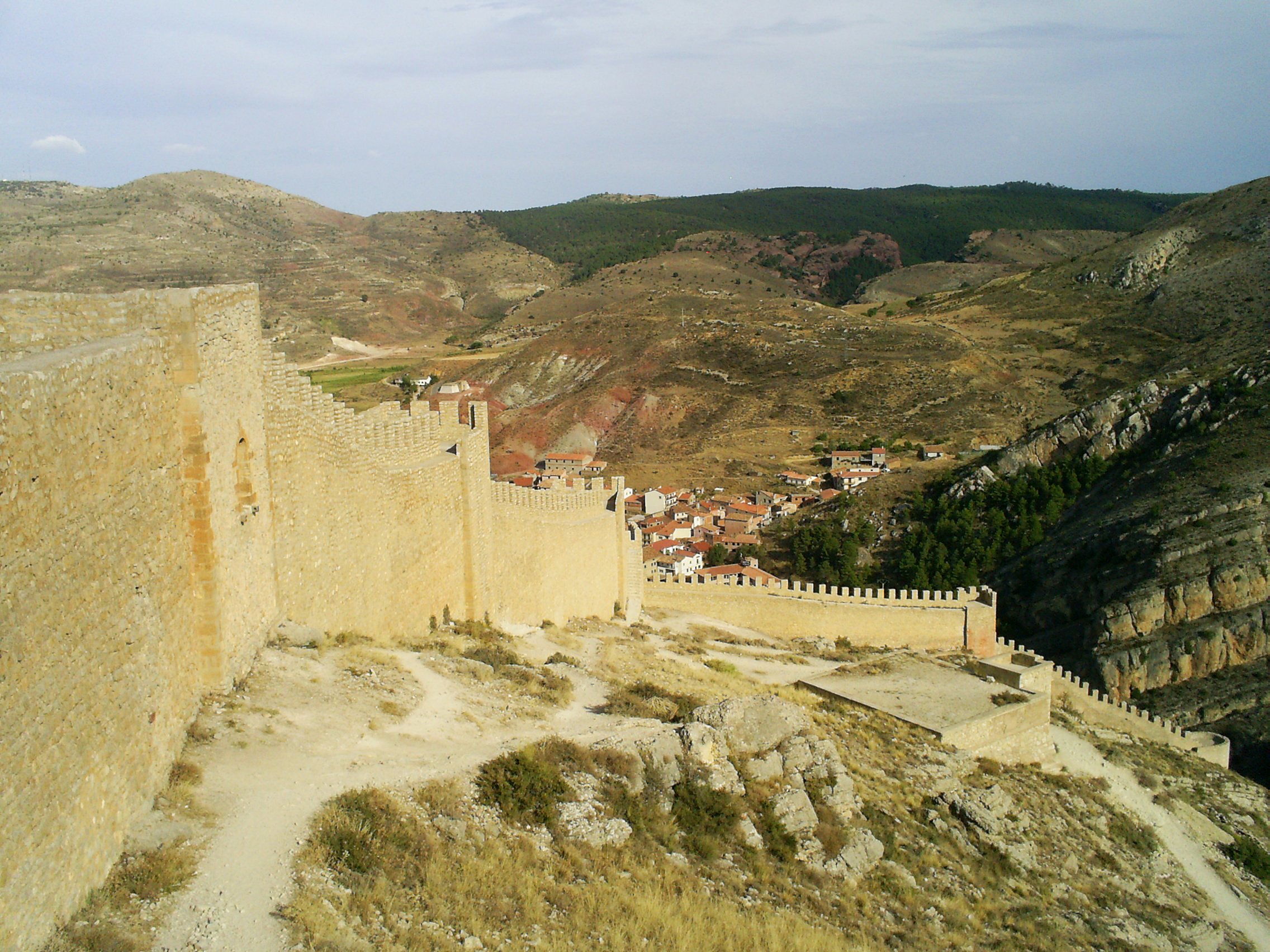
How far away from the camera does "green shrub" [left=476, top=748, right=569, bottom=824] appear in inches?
333

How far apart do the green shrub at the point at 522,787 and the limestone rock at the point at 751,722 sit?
111 inches

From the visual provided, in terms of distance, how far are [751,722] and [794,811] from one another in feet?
4.33

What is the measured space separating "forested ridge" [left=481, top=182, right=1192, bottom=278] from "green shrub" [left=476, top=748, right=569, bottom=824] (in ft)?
348

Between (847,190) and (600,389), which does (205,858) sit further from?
(847,190)

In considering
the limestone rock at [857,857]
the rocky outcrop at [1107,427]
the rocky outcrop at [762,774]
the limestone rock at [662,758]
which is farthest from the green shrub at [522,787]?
the rocky outcrop at [1107,427]

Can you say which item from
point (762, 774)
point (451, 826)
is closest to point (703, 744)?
point (762, 774)

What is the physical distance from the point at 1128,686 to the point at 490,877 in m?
27.9

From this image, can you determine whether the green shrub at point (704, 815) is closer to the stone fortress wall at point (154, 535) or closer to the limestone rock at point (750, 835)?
the limestone rock at point (750, 835)

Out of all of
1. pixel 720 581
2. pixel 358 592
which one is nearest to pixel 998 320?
pixel 720 581

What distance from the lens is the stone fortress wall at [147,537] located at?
5309mm

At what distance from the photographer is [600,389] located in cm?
6544

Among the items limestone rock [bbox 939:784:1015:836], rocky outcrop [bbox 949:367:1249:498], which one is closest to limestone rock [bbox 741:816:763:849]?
limestone rock [bbox 939:784:1015:836]

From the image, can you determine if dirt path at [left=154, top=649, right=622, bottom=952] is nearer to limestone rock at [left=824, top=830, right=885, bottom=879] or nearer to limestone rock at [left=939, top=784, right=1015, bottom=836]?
limestone rock at [left=824, top=830, right=885, bottom=879]

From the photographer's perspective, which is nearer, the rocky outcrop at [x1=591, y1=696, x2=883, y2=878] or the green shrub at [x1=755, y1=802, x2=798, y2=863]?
the rocky outcrop at [x1=591, y1=696, x2=883, y2=878]
